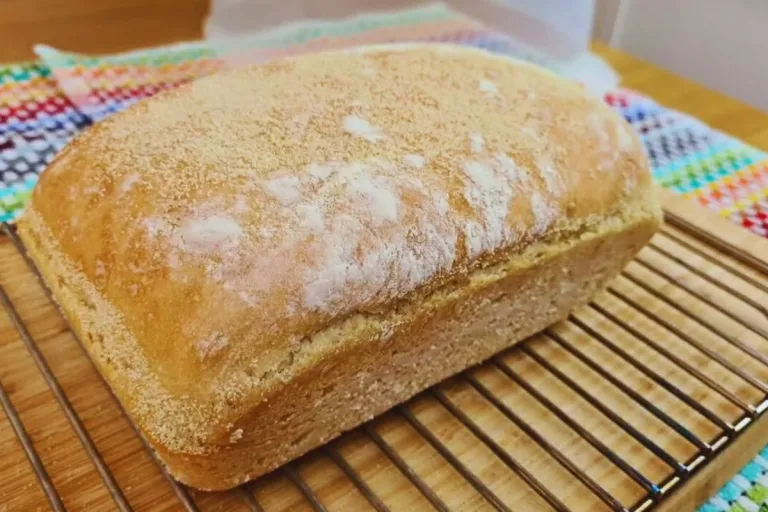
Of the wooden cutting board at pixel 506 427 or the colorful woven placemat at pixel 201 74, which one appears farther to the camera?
the colorful woven placemat at pixel 201 74

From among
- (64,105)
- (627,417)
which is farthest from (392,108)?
(64,105)

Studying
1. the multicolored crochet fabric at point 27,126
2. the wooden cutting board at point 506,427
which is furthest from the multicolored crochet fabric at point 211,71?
the wooden cutting board at point 506,427

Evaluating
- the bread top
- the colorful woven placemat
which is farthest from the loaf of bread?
the colorful woven placemat

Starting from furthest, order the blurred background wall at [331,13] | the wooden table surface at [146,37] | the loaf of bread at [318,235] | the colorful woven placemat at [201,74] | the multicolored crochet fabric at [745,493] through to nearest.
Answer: the blurred background wall at [331,13] → the wooden table surface at [146,37] → the colorful woven placemat at [201,74] → the multicolored crochet fabric at [745,493] → the loaf of bread at [318,235]

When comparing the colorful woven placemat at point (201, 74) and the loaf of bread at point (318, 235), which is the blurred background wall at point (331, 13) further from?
the loaf of bread at point (318, 235)

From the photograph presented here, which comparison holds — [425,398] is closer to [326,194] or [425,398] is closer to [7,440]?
[326,194]

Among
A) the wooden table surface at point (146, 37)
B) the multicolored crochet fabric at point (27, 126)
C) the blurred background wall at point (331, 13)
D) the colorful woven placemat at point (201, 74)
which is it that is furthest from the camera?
the blurred background wall at point (331, 13)
